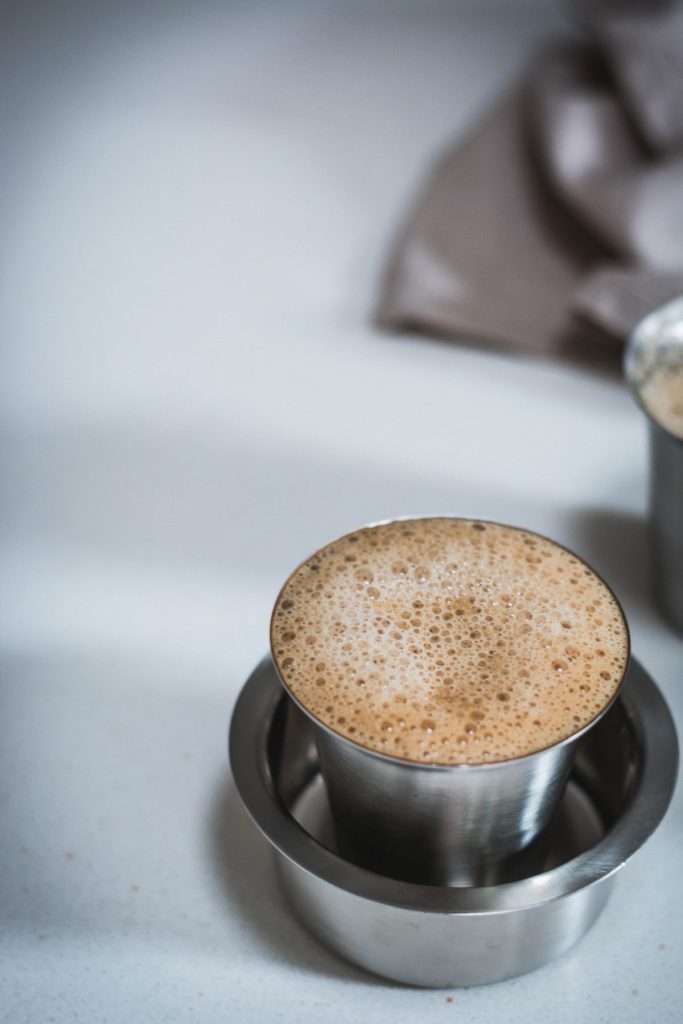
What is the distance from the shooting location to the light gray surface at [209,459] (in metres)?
0.61

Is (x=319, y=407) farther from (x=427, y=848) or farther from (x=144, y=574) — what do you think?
(x=427, y=848)

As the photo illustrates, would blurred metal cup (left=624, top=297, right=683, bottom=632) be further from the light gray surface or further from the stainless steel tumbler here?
the stainless steel tumbler

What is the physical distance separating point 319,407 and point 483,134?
552 mm

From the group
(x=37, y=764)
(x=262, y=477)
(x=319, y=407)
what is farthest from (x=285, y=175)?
(x=37, y=764)

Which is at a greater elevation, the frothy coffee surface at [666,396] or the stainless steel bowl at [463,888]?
the frothy coffee surface at [666,396]

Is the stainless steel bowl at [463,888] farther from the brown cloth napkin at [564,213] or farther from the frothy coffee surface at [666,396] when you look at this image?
the brown cloth napkin at [564,213]

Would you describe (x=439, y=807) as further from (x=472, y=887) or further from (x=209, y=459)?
(x=209, y=459)

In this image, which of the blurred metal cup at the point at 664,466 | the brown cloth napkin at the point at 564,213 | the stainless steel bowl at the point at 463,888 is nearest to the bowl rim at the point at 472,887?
the stainless steel bowl at the point at 463,888

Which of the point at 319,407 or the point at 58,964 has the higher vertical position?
the point at 319,407

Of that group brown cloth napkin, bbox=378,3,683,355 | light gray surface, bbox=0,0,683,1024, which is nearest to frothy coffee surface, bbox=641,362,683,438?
light gray surface, bbox=0,0,683,1024

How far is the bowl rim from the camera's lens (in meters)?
0.52

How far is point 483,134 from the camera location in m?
1.41

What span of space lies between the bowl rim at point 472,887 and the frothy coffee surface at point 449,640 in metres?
0.08

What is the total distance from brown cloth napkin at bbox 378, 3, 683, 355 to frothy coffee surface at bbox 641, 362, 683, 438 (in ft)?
0.93
